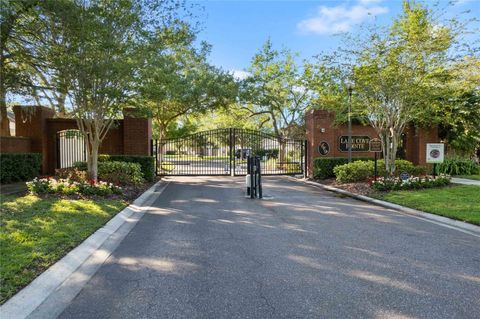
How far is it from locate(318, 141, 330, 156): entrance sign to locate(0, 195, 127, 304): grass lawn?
11.1m

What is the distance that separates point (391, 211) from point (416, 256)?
13.2ft

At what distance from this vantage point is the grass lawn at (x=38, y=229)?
422 cm

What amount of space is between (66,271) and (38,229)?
6.64 feet

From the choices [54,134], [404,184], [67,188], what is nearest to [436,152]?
[404,184]

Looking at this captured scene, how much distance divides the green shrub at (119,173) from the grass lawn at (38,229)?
2949 millimetres

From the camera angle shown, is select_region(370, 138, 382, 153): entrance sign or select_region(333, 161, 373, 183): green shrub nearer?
select_region(370, 138, 382, 153): entrance sign

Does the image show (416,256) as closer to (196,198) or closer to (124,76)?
(196,198)

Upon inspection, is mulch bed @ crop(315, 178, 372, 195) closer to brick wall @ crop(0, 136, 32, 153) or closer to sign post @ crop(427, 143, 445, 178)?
sign post @ crop(427, 143, 445, 178)

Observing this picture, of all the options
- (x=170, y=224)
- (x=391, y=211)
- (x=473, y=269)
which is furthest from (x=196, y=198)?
(x=473, y=269)

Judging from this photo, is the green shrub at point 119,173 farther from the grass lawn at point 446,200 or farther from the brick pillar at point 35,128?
the grass lawn at point 446,200

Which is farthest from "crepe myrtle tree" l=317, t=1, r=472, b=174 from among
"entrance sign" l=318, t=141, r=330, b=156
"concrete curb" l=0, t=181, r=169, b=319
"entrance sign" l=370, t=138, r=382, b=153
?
"concrete curb" l=0, t=181, r=169, b=319

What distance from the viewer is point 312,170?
17.5m

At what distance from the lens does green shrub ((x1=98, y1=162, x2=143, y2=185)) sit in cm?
1237

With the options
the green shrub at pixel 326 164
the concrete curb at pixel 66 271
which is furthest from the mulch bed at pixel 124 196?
the green shrub at pixel 326 164
